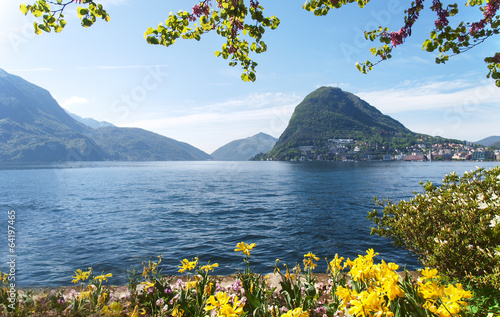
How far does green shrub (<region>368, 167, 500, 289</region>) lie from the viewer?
5407mm

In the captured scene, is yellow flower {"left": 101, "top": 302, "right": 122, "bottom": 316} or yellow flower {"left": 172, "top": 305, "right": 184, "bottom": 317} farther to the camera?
yellow flower {"left": 101, "top": 302, "right": 122, "bottom": 316}

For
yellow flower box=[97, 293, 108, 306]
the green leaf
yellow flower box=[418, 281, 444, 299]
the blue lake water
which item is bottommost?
the blue lake water

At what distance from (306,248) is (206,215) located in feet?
40.3

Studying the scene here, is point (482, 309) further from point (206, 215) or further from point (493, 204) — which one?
point (206, 215)

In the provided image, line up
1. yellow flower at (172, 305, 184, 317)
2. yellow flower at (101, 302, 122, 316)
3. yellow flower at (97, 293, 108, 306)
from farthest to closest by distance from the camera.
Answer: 1. yellow flower at (97, 293, 108, 306)
2. yellow flower at (101, 302, 122, 316)
3. yellow flower at (172, 305, 184, 317)

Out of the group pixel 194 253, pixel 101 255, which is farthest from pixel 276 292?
pixel 101 255

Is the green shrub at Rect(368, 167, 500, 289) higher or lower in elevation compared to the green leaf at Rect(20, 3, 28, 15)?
lower

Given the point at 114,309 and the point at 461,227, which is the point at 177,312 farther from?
the point at 461,227

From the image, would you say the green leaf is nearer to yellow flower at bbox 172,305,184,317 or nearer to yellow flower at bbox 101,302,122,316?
yellow flower at bbox 101,302,122,316

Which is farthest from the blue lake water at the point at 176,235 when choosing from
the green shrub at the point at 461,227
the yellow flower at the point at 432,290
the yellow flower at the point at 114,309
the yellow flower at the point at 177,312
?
the yellow flower at the point at 432,290

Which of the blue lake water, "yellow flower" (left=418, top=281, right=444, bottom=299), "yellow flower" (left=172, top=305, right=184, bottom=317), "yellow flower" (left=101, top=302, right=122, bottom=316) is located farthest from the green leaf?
the blue lake water

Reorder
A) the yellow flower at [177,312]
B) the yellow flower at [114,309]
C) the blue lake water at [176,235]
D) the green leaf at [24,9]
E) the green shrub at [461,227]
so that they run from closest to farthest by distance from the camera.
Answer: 1. the green leaf at [24,9]
2. the yellow flower at [177,312]
3. the yellow flower at [114,309]
4. the green shrub at [461,227]
5. the blue lake water at [176,235]

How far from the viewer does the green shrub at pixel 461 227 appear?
17.7 ft

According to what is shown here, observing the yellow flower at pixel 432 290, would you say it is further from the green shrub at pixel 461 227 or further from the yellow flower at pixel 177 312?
the green shrub at pixel 461 227
